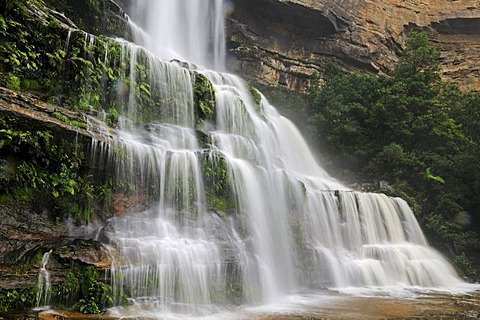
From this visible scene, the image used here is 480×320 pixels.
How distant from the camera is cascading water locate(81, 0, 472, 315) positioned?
24.2ft

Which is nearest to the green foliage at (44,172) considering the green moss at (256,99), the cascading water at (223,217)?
the cascading water at (223,217)

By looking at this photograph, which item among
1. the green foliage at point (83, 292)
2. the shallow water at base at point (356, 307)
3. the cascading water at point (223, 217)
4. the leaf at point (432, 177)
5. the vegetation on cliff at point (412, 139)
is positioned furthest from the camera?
the leaf at point (432, 177)

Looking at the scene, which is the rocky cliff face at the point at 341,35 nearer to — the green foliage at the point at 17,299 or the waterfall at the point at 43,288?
the waterfall at the point at 43,288

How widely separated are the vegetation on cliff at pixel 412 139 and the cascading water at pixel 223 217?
11.3ft

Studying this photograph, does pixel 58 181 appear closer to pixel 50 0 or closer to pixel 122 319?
pixel 122 319

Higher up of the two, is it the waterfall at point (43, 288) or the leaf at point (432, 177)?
the leaf at point (432, 177)

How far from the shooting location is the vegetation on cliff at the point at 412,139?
59.1 ft

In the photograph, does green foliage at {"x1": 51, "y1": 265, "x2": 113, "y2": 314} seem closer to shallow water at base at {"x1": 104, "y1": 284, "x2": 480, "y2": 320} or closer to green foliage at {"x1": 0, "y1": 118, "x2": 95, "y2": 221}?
shallow water at base at {"x1": 104, "y1": 284, "x2": 480, "y2": 320}

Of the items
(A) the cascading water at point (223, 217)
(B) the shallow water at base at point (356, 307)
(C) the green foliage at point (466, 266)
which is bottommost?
(B) the shallow water at base at point (356, 307)

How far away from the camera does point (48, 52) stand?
324 inches

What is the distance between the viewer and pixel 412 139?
21.3m

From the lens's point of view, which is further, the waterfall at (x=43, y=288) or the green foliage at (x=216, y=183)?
the green foliage at (x=216, y=183)

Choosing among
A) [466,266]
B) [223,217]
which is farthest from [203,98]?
[466,266]

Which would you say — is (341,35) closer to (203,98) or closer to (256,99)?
(256,99)
